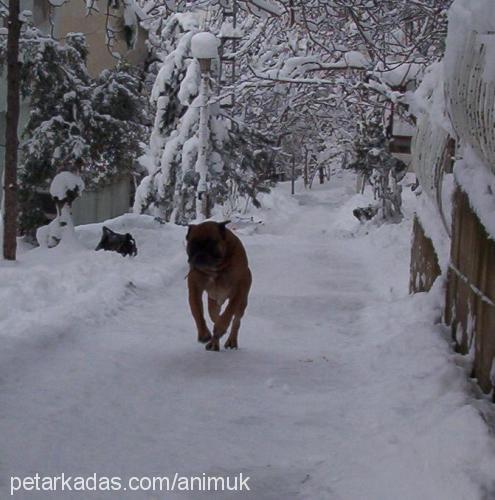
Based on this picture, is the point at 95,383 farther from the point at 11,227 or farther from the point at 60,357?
the point at 11,227

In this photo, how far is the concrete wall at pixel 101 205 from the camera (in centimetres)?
2755

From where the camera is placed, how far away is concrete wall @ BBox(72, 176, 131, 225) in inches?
1085

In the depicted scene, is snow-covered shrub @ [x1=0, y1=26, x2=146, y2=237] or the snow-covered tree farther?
the snow-covered tree

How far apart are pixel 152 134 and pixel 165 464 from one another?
1069 inches

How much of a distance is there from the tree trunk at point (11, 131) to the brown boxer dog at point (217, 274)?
7784 millimetres

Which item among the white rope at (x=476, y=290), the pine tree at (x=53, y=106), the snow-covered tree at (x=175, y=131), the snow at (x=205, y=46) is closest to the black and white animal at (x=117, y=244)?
the pine tree at (x=53, y=106)

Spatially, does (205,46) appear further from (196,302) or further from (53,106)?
(196,302)

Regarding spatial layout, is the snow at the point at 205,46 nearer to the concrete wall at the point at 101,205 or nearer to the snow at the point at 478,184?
the concrete wall at the point at 101,205

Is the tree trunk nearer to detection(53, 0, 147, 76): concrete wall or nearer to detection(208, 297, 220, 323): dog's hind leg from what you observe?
detection(208, 297, 220, 323): dog's hind leg

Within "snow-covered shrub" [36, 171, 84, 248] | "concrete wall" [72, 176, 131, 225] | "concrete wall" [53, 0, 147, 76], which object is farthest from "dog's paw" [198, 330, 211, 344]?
"concrete wall" [53, 0, 147, 76]

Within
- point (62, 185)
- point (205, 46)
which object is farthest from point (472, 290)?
point (205, 46)

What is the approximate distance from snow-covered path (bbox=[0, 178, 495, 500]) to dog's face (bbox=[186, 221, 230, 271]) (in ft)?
2.54

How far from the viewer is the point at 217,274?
6.98 metres

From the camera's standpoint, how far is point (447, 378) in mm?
5480
